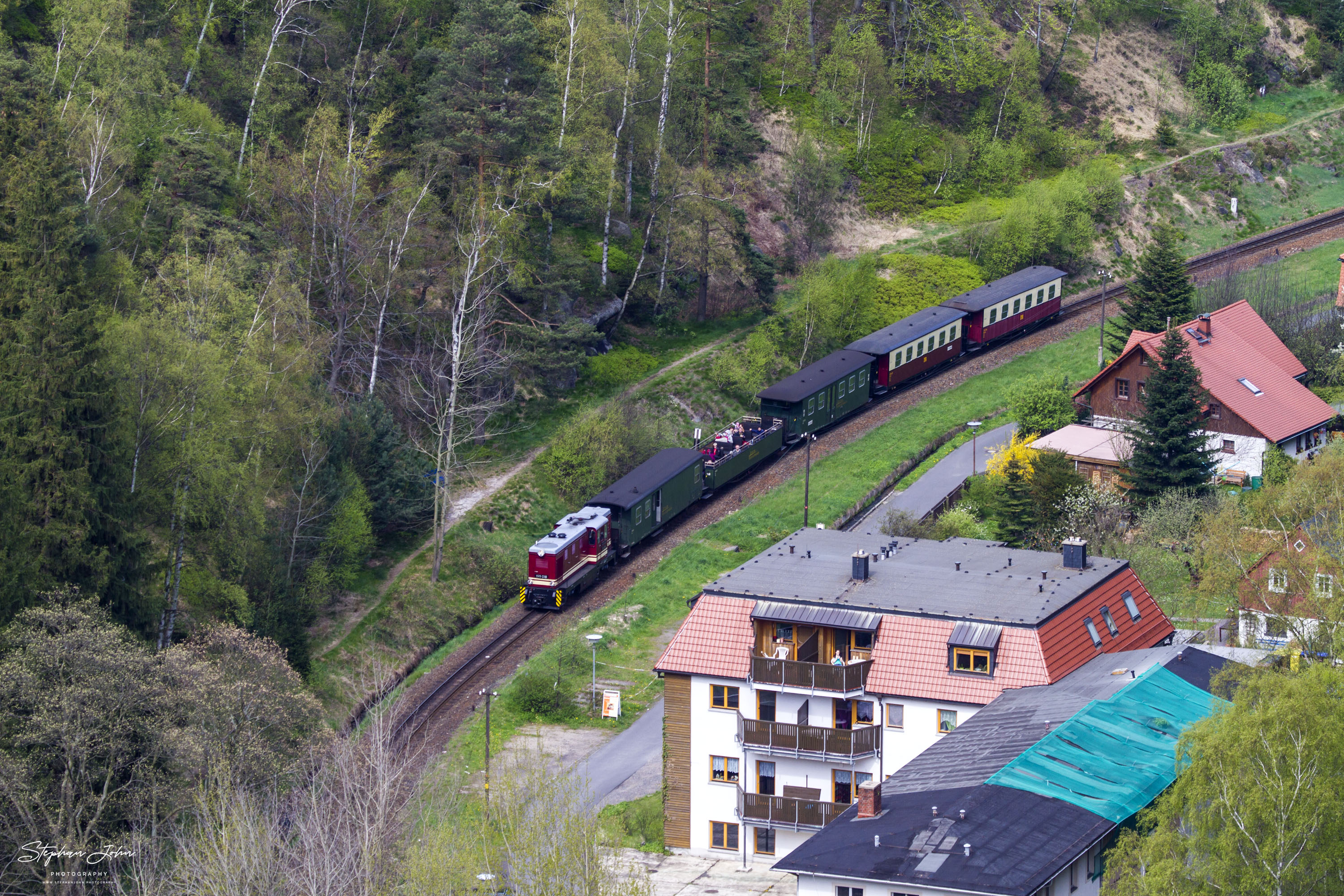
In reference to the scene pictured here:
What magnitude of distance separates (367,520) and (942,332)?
103ft

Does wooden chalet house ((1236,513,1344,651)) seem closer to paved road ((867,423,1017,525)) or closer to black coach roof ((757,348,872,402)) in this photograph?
paved road ((867,423,1017,525))

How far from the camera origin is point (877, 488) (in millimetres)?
64438

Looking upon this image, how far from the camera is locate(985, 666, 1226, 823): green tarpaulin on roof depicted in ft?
105

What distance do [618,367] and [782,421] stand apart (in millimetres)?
8883

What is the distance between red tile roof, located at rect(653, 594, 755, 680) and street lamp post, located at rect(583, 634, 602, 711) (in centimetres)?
813

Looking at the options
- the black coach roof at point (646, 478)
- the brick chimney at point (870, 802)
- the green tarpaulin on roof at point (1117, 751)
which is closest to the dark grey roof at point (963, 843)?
the brick chimney at point (870, 802)

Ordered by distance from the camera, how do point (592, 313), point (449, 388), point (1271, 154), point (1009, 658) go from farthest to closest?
point (1271, 154), point (592, 313), point (449, 388), point (1009, 658)

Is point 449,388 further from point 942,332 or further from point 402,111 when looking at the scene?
point 942,332

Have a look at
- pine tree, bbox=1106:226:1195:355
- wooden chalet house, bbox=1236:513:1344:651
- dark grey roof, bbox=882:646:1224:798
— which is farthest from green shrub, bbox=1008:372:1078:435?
dark grey roof, bbox=882:646:1224:798

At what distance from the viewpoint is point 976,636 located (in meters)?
39.6

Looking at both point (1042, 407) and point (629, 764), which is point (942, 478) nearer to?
point (1042, 407)

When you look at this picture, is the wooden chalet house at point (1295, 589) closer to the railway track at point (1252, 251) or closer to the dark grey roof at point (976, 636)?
the dark grey roof at point (976, 636)

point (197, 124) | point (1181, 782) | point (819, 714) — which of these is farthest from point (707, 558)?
point (1181, 782)

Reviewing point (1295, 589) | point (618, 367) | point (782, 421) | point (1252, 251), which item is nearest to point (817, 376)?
point (782, 421)
